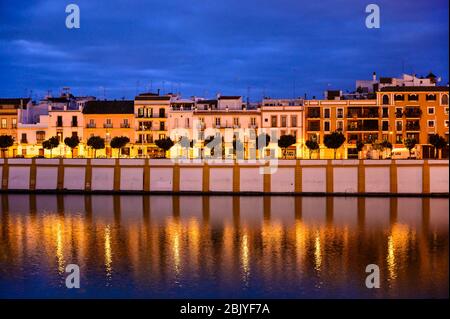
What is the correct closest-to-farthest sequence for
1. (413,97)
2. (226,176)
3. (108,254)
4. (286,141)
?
(108,254) → (226,176) → (286,141) → (413,97)

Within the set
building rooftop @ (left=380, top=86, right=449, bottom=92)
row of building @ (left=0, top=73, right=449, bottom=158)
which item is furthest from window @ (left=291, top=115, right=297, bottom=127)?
building rooftop @ (left=380, top=86, right=449, bottom=92)

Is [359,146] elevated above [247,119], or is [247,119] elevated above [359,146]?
[247,119]

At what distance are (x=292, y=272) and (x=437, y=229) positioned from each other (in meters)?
12.2

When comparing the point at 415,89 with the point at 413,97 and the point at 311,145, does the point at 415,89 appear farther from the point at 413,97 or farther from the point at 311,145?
the point at 311,145

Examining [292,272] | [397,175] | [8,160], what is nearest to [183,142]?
[8,160]

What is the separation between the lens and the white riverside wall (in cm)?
4172


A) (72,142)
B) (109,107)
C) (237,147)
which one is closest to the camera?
(72,142)

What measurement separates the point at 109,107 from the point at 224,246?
34.6 metres

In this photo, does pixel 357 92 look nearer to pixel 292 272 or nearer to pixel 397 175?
pixel 397 175

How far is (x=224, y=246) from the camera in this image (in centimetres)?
2609

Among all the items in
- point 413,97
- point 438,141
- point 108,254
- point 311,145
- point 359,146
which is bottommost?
point 108,254

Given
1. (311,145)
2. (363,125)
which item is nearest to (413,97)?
(363,125)

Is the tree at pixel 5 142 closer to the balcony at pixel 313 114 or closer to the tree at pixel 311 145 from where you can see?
the tree at pixel 311 145

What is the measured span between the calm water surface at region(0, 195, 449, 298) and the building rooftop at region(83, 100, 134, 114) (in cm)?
1738
